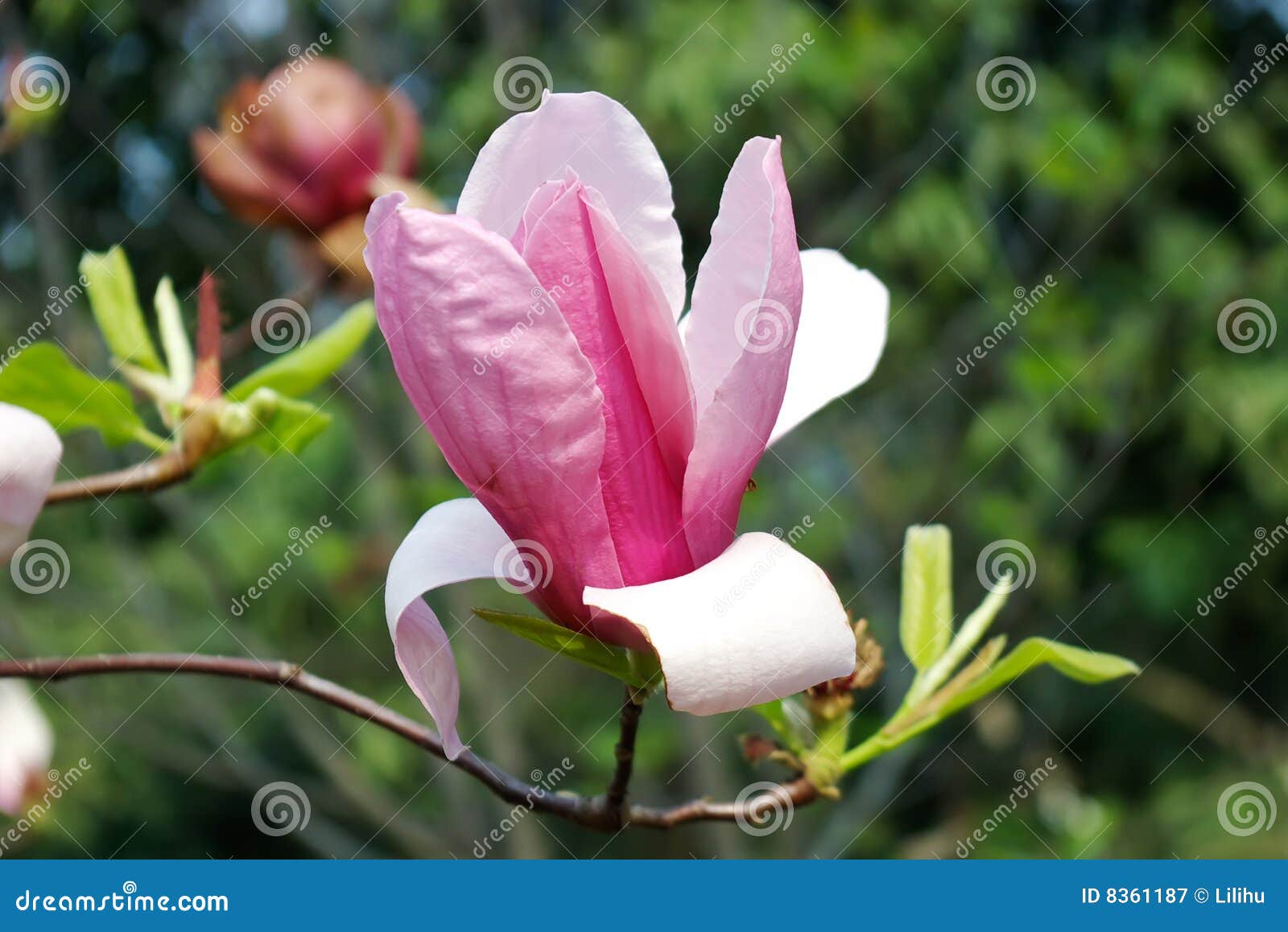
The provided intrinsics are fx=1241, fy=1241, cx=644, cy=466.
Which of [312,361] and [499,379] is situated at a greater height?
[499,379]

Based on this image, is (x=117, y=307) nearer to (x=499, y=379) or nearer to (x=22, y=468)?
(x=22, y=468)

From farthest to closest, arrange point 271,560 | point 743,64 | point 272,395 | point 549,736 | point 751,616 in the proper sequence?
point 549,736, point 271,560, point 743,64, point 272,395, point 751,616

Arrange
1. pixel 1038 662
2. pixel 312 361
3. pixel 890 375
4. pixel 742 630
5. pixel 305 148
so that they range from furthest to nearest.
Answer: pixel 890 375, pixel 305 148, pixel 312 361, pixel 1038 662, pixel 742 630

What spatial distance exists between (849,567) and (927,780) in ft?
1.63

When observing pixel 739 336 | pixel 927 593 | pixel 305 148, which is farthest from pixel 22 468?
pixel 305 148

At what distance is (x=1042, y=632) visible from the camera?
2.41 m

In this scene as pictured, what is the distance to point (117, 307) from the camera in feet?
1.94

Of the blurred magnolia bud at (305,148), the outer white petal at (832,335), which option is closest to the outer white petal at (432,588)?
the outer white petal at (832,335)

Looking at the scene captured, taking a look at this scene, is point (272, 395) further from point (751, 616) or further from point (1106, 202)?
point (1106, 202)

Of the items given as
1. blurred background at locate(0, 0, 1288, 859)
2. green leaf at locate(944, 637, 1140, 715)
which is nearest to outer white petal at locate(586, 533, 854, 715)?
green leaf at locate(944, 637, 1140, 715)

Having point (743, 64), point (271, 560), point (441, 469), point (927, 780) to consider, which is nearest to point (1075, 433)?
point (927, 780)

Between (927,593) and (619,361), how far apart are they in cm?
22

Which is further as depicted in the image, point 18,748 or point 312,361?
point 18,748

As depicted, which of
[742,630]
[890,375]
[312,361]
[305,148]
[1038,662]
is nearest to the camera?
[742,630]
